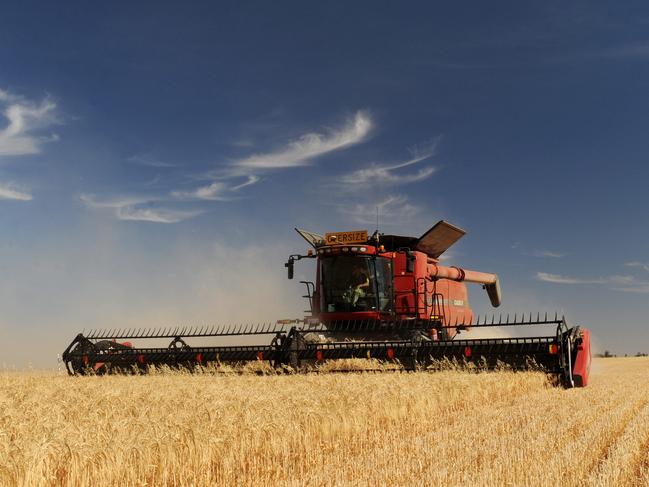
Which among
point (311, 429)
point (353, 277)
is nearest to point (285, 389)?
point (311, 429)

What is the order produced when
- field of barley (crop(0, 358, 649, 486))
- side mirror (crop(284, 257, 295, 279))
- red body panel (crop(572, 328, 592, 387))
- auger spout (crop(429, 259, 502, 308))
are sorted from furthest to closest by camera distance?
auger spout (crop(429, 259, 502, 308))
side mirror (crop(284, 257, 295, 279))
red body panel (crop(572, 328, 592, 387))
field of barley (crop(0, 358, 649, 486))

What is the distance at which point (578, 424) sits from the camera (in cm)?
620

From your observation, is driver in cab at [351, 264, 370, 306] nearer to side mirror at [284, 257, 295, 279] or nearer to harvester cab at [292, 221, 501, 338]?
harvester cab at [292, 221, 501, 338]

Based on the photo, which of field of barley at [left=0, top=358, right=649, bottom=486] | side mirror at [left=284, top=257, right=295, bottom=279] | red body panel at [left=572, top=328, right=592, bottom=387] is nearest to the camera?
field of barley at [left=0, top=358, right=649, bottom=486]

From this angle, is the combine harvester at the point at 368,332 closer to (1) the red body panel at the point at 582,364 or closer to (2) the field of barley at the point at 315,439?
(1) the red body panel at the point at 582,364

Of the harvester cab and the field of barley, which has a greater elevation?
the harvester cab

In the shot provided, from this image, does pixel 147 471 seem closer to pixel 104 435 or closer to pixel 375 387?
pixel 104 435

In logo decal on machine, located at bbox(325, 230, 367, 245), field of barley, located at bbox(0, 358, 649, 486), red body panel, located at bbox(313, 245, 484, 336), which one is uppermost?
logo decal on machine, located at bbox(325, 230, 367, 245)

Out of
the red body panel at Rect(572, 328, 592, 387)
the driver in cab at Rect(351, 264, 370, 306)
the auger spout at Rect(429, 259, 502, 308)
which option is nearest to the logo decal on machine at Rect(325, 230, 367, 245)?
the driver in cab at Rect(351, 264, 370, 306)

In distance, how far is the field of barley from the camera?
390 centimetres

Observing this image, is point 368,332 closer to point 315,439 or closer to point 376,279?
point 376,279

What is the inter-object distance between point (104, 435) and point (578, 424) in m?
4.45

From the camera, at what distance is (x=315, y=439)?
17.6 feet

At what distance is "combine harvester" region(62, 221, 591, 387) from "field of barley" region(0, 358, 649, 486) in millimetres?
3194
